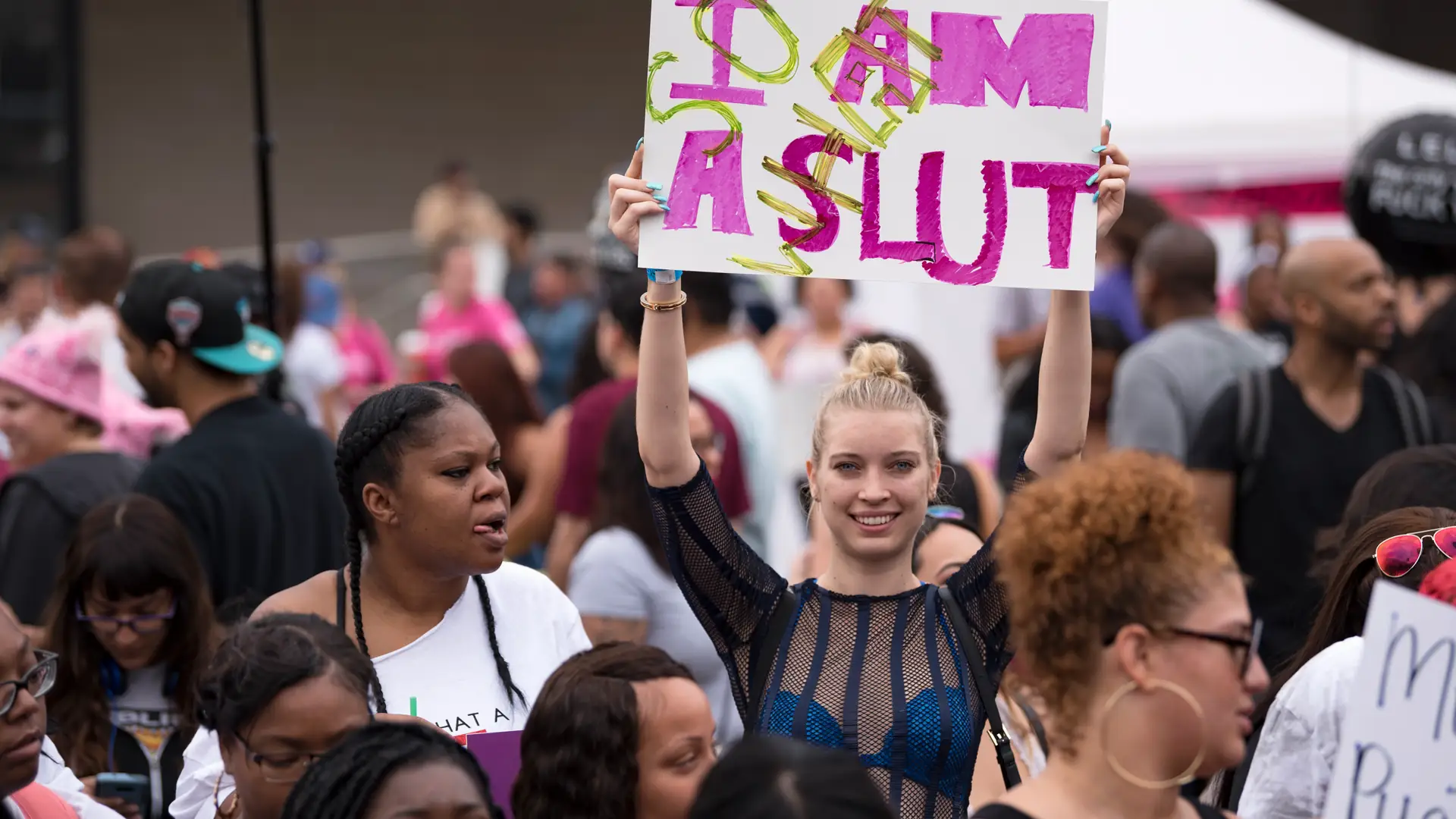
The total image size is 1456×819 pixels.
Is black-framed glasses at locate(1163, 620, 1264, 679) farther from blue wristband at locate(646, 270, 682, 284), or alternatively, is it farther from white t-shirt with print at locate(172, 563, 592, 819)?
white t-shirt with print at locate(172, 563, 592, 819)

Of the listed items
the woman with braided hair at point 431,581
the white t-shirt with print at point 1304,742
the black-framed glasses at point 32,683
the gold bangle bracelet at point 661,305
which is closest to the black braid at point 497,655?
the woman with braided hair at point 431,581

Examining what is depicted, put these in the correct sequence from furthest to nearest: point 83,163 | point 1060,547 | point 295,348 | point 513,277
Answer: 1. point 83,163
2. point 513,277
3. point 295,348
4. point 1060,547

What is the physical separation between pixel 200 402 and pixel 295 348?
426 cm

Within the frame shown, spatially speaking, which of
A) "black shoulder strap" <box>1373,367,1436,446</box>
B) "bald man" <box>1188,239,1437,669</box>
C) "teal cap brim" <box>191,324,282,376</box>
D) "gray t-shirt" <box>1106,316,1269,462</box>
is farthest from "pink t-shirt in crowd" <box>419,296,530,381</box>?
"black shoulder strap" <box>1373,367,1436,446</box>

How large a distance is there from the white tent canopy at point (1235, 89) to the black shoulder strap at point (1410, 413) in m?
4.34

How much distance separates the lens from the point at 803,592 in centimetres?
305

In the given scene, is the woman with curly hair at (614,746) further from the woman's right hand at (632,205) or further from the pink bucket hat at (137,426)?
the pink bucket hat at (137,426)

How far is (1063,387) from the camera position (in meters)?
2.94


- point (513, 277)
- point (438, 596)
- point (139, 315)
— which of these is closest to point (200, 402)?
point (139, 315)

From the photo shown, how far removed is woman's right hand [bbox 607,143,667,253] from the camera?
10.1 feet

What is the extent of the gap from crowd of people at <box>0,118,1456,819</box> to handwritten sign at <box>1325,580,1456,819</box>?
15 cm

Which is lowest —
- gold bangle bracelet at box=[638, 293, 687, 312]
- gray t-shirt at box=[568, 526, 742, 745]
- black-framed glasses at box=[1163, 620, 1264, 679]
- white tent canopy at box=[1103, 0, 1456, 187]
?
gray t-shirt at box=[568, 526, 742, 745]

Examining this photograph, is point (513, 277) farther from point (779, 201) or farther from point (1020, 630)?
point (1020, 630)

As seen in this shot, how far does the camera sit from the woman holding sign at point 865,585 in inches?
112
